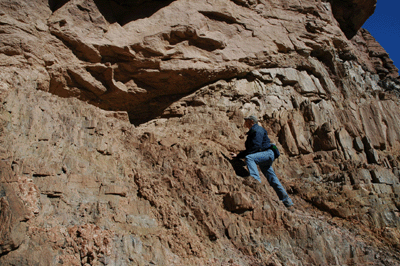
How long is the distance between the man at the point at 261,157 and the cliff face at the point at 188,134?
336mm

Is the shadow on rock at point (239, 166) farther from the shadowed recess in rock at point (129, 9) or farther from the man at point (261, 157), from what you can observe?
the shadowed recess in rock at point (129, 9)

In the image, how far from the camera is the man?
6965mm

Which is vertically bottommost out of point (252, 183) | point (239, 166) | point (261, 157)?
point (239, 166)

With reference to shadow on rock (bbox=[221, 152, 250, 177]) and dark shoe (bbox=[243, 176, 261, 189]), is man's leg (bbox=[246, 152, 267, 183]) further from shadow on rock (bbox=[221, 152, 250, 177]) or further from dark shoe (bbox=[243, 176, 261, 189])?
shadow on rock (bbox=[221, 152, 250, 177])

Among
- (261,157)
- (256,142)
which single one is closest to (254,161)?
(261,157)

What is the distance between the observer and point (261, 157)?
23.1 ft

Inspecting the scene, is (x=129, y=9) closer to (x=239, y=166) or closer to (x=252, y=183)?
(x=239, y=166)

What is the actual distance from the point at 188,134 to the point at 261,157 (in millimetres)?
2136

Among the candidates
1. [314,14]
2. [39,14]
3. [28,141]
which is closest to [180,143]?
[28,141]

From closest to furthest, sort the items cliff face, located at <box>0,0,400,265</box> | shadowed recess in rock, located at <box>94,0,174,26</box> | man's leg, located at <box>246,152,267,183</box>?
cliff face, located at <box>0,0,400,265</box> → man's leg, located at <box>246,152,267,183</box> → shadowed recess in rock, located at <box>94,0,174,26</box>

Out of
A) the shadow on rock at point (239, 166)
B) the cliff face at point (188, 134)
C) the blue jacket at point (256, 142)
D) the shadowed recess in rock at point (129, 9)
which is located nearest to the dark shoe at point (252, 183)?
the cliff face at point (188, 134)

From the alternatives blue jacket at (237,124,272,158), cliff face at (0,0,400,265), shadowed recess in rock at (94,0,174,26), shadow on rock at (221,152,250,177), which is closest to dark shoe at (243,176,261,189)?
cliff face at (0,0,400,265)

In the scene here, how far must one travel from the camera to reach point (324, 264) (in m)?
5.45

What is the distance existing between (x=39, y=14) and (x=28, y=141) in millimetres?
4221
